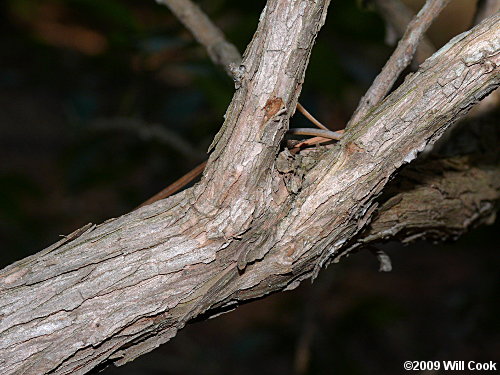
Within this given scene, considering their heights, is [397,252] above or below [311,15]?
above

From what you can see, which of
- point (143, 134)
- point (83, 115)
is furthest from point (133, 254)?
point (83, 115)

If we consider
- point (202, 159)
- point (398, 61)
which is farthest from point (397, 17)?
point (202, 159)

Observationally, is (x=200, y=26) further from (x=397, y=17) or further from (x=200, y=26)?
(x=397, y=17)

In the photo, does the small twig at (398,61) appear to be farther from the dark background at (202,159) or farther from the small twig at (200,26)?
the dark background at (202,159)

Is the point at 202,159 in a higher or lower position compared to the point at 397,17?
higher

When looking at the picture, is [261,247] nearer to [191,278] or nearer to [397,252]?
[191,278]

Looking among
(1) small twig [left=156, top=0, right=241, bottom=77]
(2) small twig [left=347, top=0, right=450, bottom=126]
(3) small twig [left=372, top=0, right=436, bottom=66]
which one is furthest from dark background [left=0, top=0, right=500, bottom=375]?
(2) small twig [left=347, top=0, right=450, bottom=126]

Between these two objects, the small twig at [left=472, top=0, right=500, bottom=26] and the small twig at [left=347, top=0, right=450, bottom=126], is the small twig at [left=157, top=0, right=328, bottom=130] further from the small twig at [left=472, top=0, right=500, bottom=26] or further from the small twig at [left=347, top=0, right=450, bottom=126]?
the small twig at [left=472, top=0, right=500, bottom=26]
